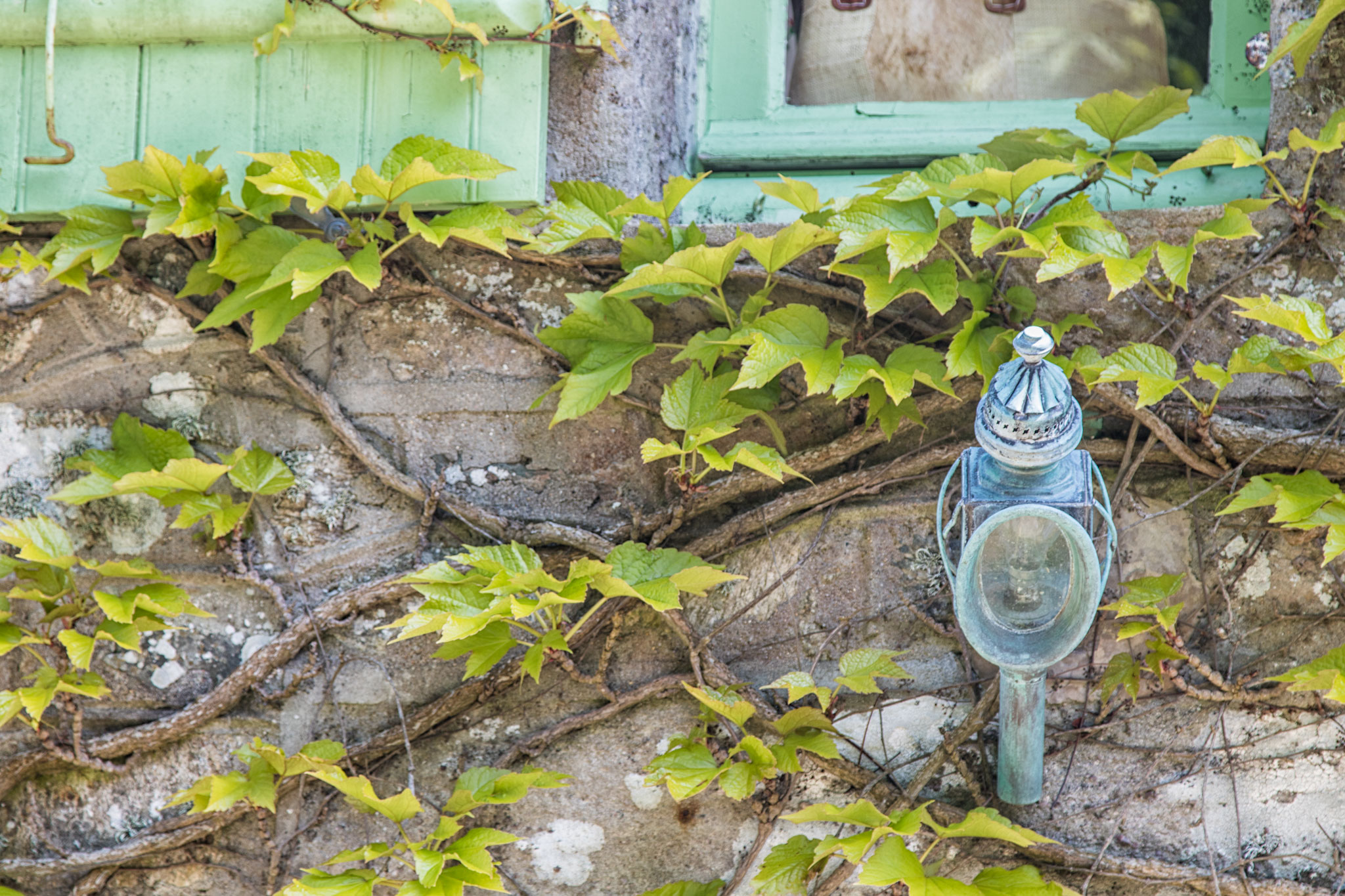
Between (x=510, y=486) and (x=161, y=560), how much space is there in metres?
0.55

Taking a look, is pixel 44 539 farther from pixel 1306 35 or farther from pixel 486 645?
pixel 1306 35

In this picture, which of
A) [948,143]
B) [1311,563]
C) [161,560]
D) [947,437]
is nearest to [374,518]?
[161,560]

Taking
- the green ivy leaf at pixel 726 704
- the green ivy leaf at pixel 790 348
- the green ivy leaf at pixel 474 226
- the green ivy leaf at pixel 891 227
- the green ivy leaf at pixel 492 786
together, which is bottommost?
the green ivy leaf at pixel 492 786

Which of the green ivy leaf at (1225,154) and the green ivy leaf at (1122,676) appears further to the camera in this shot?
the green ivy leaf at (1122,676)

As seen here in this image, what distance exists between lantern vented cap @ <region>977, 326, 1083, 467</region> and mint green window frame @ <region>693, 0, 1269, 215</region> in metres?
0.79

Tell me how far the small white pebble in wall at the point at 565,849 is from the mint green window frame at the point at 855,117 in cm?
98

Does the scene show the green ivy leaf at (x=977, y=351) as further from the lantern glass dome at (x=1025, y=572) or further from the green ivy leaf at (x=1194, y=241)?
the lantern glass dome at (x=1025, y=572)

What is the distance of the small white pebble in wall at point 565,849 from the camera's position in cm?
186

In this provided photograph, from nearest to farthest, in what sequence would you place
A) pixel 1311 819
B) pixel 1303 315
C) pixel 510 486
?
pixel 1303 315 < pixel 1311 819 < pixel 510 486

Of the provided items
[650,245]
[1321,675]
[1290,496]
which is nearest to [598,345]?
[650,245]

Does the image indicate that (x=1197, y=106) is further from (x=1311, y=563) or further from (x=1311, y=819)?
(x=1311, y=819)

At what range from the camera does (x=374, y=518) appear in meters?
1.94

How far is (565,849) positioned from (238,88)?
1238 millimetres

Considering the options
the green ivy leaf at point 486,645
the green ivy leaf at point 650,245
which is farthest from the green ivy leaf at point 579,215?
the green ivy leaf at point 486,645
